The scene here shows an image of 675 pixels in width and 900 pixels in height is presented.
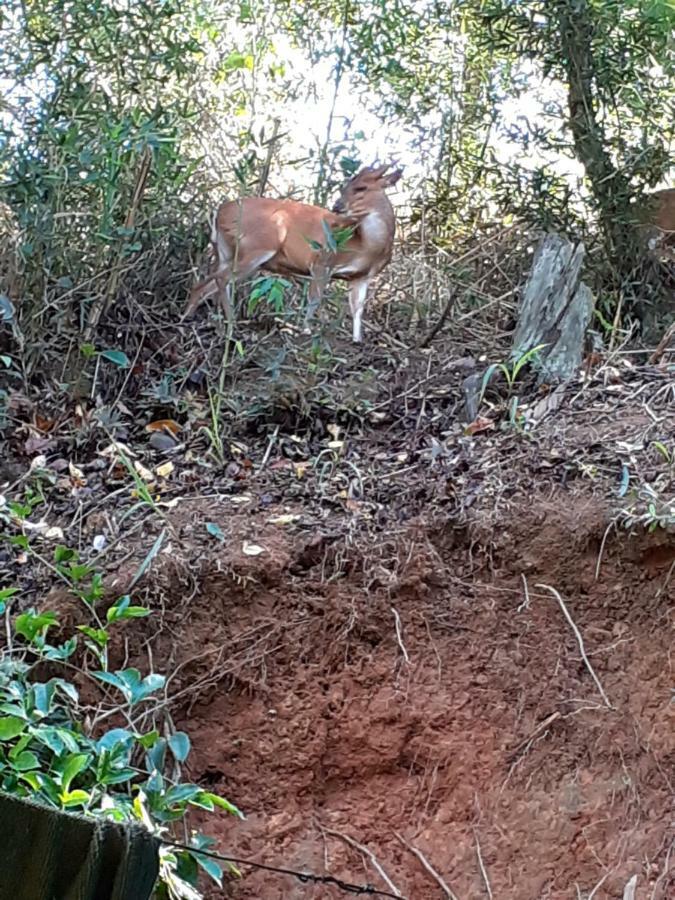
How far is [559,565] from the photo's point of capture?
3.48 m

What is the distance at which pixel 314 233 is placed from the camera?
19.6ft

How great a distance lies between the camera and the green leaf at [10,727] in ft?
7.81

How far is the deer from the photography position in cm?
558

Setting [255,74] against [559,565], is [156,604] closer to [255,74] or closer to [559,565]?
[559,565]

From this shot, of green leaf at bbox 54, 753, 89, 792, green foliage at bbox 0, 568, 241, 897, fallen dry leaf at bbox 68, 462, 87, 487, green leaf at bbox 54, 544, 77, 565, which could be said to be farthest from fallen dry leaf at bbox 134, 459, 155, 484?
green leaf at bbox 54, 753, 89, 792

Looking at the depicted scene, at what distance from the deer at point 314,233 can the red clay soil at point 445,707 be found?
236 cm

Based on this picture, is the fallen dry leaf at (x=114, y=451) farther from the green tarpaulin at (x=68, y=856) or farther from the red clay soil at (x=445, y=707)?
the green tarpaulin at (x=68, y=856)

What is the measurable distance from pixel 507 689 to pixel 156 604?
1270 mm

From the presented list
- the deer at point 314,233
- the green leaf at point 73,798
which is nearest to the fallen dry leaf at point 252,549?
the green leaf at point 73,798

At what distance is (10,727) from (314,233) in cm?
418

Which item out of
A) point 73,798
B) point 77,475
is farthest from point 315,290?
point 73,798

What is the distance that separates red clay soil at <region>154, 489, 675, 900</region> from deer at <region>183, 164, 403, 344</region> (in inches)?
92.9

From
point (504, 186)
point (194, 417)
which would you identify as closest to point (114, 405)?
point (194, 417)

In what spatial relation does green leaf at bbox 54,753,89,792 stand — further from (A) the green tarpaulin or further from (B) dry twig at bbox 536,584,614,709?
(B) dry twig at bbox 536,584,614,709
